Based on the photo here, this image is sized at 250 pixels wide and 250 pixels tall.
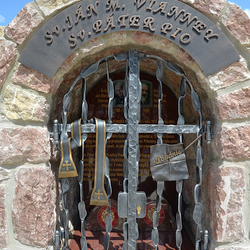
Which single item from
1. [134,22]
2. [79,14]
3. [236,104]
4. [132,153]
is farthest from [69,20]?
[236,104]

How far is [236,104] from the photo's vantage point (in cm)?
144

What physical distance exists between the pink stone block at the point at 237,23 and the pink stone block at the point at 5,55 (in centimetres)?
129

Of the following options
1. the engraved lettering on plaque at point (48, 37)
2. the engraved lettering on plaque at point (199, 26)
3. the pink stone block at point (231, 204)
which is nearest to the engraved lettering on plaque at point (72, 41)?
the engraved lettering on plaque at point (48, 37)

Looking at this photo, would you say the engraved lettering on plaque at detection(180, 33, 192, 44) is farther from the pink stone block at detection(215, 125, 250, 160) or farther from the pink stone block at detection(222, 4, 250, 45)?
the pink stone block at detection(215, 125, 250, 160)

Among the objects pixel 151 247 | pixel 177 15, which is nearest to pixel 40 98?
pixel 177 15

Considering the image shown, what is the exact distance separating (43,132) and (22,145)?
0.47 ft

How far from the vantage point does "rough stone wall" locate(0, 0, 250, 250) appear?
4.67 feet

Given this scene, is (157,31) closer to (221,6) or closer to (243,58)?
(221,6)

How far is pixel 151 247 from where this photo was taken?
1.82 metres

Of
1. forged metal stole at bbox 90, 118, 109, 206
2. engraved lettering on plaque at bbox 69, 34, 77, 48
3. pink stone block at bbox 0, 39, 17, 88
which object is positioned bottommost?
forged metal stole at bbox 90, 118, 109, 206

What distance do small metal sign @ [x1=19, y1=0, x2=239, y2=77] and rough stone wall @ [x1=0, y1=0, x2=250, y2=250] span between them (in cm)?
5

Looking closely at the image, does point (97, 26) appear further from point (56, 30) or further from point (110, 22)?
point (56, 30)

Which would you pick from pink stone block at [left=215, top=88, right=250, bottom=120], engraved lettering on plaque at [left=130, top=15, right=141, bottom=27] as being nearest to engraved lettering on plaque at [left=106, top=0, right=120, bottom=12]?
engraved lettering on plaque at [left=130, top=15, right=141, bottom=27]

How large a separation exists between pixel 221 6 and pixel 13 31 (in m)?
1.26
